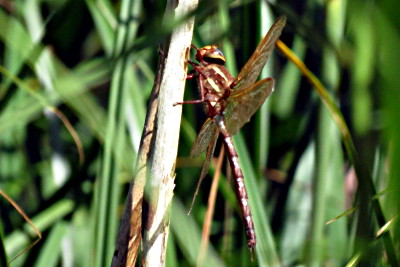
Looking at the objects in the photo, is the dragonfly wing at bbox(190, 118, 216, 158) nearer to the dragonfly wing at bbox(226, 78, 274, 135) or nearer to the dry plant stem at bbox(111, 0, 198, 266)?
the dragonfly wing at bbox(226, 78, 274, 135)

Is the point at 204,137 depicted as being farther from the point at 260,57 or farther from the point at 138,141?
the point at 138,141

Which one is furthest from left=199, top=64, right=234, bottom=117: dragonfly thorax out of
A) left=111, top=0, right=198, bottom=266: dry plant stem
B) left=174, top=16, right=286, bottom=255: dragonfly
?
left=111, top=0, right=198, bottom=266: dry plant stem

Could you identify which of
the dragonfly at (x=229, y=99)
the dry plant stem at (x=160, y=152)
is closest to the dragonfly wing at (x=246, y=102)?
the dragonfly at (x=229, y=99)

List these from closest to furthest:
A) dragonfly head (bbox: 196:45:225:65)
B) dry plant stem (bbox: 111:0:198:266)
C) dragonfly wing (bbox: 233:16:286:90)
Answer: dry plant stem (bbox: 111:0:198:266) < dragonfly wing (bbox: 233:16:286:90) < dragonfly head (bbox: 196:45:225:65)

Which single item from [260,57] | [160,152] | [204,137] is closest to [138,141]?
[204,137]

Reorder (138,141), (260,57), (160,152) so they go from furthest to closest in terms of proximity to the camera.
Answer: (138,141) < (260,57) < (160,152)

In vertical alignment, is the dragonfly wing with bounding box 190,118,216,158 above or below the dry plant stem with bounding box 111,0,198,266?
below

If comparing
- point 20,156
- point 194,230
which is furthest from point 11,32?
point 194,230
